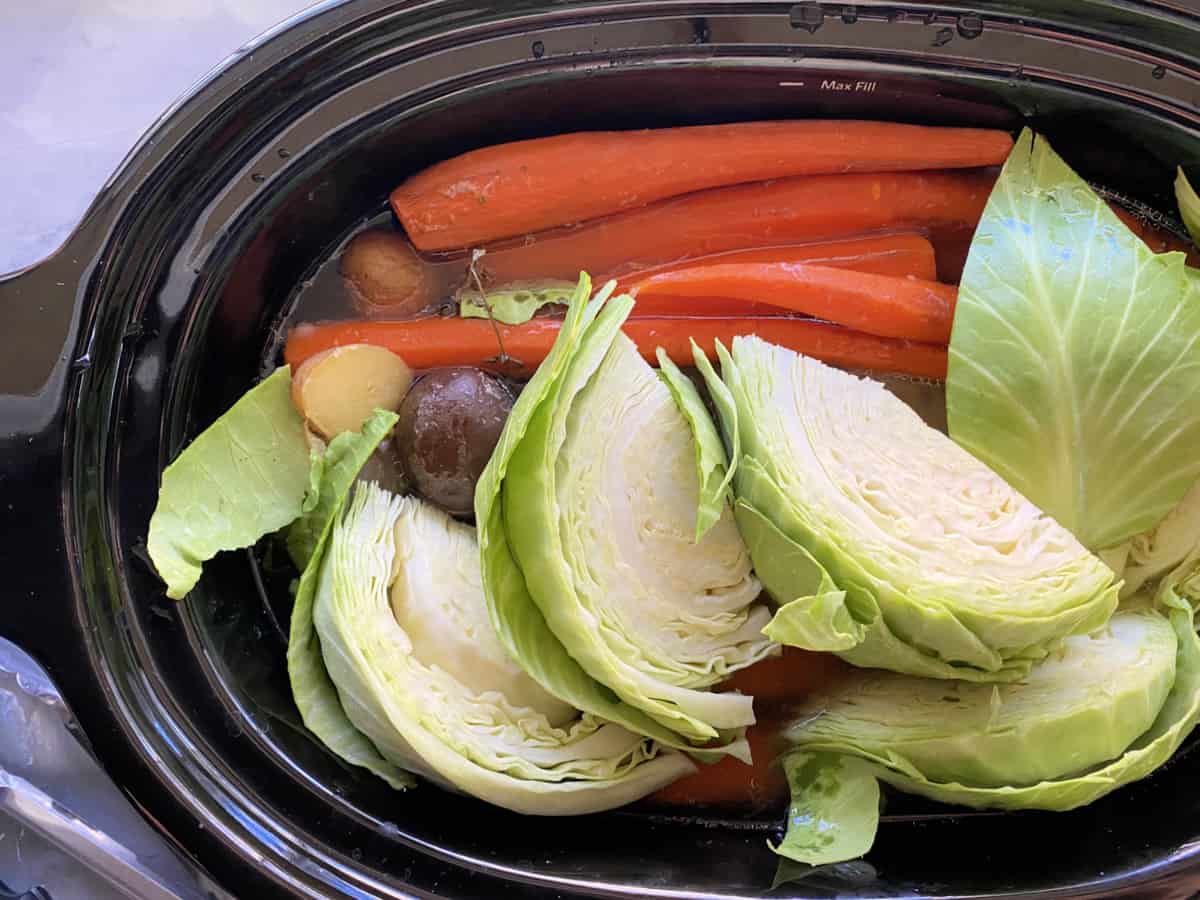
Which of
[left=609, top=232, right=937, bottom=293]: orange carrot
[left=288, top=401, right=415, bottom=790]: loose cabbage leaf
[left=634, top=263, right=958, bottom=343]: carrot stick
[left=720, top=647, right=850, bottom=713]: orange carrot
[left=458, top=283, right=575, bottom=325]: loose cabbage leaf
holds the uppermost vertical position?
[left=609, top=232, right=937, bottom=293]: orange carrot

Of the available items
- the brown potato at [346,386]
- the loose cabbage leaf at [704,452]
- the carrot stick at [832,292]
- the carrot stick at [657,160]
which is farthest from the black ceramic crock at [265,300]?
the loose cabbage leaf at [704,452]

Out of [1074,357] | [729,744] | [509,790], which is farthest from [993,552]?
[509,790]

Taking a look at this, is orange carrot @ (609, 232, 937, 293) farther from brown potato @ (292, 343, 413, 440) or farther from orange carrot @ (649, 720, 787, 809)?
orange carrot @ (649, 720, 787, 809)

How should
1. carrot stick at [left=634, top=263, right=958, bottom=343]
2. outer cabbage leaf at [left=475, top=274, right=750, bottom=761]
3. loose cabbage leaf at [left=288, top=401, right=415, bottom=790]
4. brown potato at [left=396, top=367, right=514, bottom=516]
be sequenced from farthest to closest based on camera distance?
carrot stick at [left=634, top=263, right=958, bottom=343] < brown potato at [left=396, top=367, right=514, bottom=516] < loose cabbage leaf at [left=288, top=401, right=415, bottom=790] < outer cabbage leaf at [left=475, top=274, right=750, bottom=761]

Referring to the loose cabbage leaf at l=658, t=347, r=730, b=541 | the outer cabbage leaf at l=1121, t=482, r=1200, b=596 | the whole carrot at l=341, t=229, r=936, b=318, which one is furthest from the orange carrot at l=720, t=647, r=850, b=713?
the whole carrot at l=341, t=229, r=936, b=318

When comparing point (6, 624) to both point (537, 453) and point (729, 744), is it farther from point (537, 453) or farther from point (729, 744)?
point (729, 744)

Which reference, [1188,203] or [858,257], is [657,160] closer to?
[858,257]
